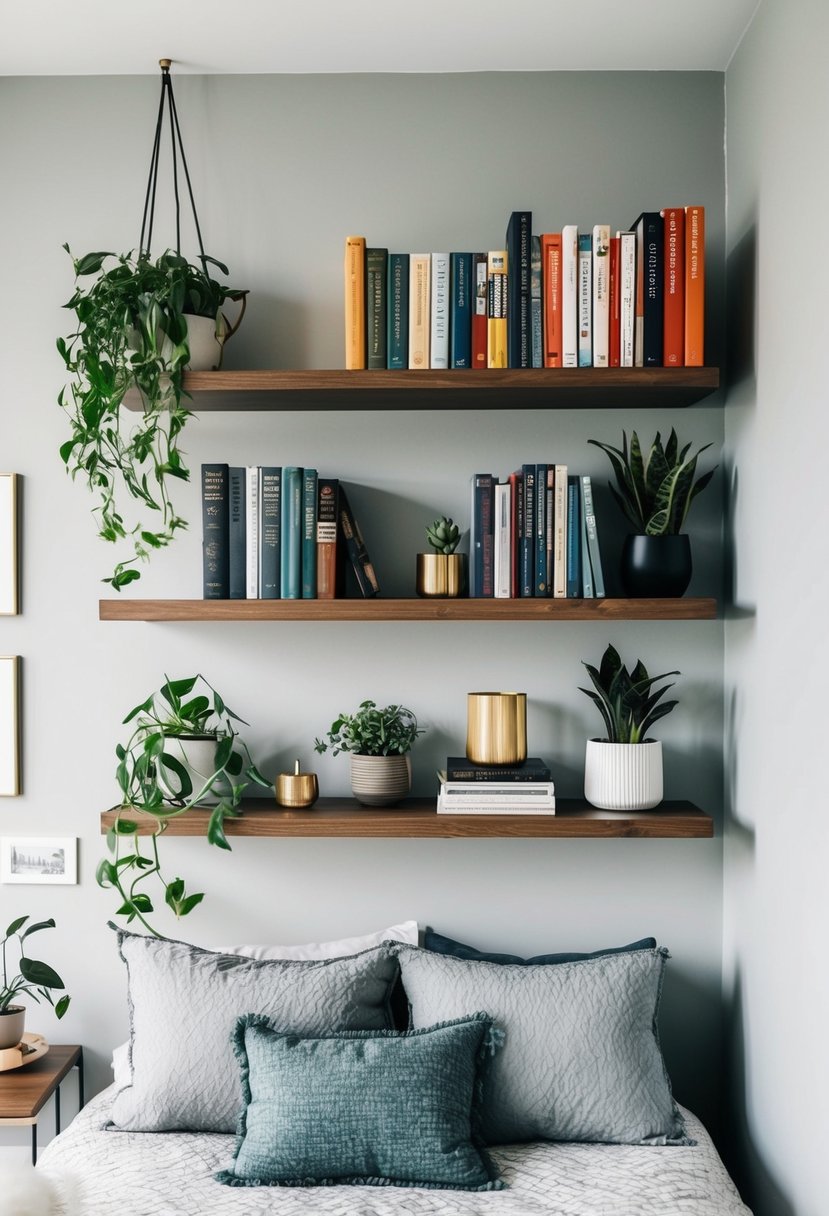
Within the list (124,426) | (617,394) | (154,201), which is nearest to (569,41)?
(617,394)

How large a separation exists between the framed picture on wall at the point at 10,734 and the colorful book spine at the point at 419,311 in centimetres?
112

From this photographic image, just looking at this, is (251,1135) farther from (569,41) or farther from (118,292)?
(569,41)

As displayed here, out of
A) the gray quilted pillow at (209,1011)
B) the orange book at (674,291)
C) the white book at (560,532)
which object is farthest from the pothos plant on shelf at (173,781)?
the orange book at (674,291)

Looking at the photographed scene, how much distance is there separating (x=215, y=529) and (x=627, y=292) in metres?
0.96

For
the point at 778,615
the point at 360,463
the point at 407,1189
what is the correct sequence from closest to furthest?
the point at 407,1189
the point at 778,615
the point at 360,463

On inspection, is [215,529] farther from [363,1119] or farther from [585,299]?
[363,1119]

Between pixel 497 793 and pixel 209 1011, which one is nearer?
pixel 209 1011

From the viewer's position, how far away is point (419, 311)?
2.09 m

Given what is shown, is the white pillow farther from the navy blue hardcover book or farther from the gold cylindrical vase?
the navy blue hardcover book

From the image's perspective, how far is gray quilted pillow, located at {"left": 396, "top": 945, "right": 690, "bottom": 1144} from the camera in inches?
75.5

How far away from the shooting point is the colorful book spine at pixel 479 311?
2.08 meters

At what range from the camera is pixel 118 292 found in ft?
6.83

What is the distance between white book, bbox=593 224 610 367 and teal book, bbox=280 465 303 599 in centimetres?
66

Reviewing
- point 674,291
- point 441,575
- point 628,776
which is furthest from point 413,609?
point 674,291
